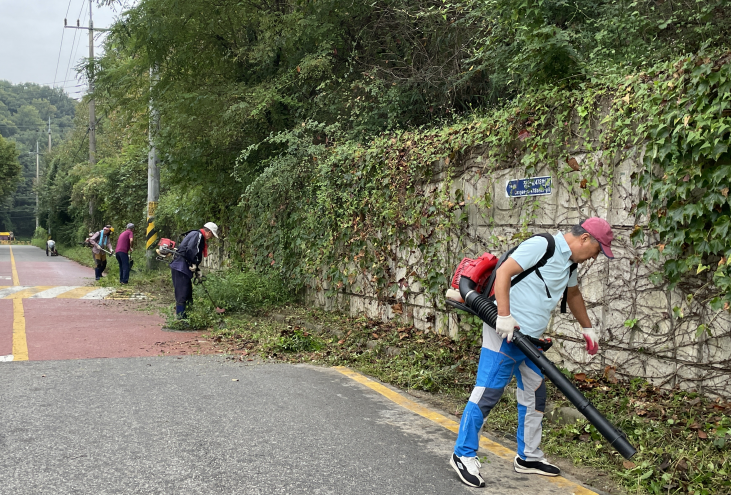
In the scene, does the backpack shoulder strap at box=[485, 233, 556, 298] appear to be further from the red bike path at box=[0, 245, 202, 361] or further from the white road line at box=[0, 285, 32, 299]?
the white road line at box=[0, 285, 32, 299]

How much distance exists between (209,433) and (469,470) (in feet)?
6.67

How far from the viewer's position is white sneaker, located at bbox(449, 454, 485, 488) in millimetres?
3930

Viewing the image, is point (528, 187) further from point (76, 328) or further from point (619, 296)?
point (76, 328)

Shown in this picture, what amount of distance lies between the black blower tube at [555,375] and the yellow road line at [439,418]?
16.7 inches

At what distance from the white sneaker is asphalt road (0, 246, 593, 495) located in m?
0.05

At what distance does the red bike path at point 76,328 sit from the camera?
8.08 m

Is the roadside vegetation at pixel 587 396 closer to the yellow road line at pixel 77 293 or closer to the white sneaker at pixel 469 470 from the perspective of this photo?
the white sneaker at pixel 469 470

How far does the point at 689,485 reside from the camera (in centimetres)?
387

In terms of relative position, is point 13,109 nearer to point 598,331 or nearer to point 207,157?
point 207,157

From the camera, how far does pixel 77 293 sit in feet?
50.4

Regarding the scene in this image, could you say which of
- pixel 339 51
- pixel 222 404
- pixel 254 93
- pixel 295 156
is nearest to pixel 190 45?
pixel 254 93

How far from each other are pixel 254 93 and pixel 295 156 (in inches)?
84.2

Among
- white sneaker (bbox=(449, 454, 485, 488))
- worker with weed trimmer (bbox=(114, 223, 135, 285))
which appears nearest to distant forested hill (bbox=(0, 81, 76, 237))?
worker with weed trimmer (bbox=(114, 223, 135, 285))

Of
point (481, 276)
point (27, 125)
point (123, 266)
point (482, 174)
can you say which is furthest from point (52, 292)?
point (27, 125)
